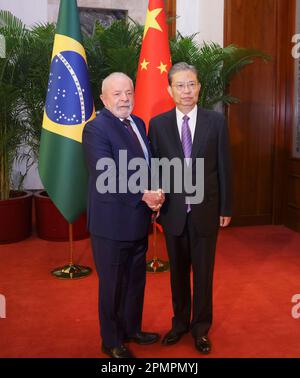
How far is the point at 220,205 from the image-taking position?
249cm

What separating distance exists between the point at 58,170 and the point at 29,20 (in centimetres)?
303

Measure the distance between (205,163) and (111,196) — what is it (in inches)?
20.2

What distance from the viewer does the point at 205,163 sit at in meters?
2.41

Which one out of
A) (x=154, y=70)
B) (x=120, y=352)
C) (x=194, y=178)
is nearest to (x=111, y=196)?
(x=194, y=178)

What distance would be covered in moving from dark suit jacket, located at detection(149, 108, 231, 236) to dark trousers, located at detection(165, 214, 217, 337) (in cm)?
5

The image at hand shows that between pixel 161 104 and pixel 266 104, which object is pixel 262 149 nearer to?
pixel 266 104

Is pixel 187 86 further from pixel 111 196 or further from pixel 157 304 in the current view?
pixel 157 304

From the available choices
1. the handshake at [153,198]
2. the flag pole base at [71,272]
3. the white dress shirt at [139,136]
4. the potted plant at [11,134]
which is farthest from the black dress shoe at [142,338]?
the potted plant at [11,134]

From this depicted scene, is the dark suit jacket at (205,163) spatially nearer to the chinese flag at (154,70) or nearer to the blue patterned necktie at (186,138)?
the blue patterned necktie at (186,138)

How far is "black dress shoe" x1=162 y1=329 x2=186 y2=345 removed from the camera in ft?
8.54

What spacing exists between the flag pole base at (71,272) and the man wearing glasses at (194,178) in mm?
1450

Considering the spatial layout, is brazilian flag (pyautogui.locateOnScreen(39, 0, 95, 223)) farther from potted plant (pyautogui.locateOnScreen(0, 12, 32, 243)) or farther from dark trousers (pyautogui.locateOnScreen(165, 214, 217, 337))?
dark trousers (pyautogui.locateOnScreen(165, 214, 217, 337))

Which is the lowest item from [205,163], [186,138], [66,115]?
[205,163]

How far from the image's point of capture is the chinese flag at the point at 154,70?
398 centimetres
